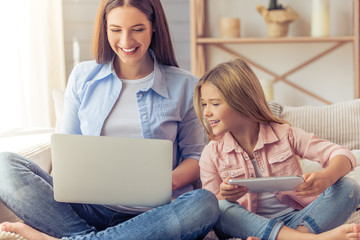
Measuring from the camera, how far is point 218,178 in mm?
1639

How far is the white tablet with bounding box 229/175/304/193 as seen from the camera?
131 centimetres

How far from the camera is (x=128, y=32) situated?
5.36 feet

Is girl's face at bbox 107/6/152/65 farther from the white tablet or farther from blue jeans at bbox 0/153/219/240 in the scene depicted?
the white tablet

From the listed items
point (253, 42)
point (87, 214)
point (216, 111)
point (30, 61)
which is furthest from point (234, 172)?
point (253, 42)

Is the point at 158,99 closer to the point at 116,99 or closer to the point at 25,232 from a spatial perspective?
the point at 116,99

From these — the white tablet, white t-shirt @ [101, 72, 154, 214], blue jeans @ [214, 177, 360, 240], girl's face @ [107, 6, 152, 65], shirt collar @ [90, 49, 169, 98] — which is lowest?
blue jeans @ [214, 177, 360, 240]

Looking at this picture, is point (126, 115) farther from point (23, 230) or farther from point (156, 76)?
point (23, 230)

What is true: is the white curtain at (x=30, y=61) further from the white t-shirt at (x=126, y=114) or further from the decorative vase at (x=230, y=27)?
the white t-shirt at (x=126, y=114)

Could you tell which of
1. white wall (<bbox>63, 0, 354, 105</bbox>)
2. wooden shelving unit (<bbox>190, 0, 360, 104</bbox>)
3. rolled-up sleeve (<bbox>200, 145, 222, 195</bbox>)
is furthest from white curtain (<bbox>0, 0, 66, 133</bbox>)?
rolled-up sleeve (<bbox>200, 145, 222, 195</bbox>)

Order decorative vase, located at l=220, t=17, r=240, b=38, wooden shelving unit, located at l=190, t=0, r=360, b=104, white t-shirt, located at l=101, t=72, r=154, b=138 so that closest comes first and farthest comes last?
white t-shirt, located at l=101, t=72, r=154, b=138 < wooden shelving unit, located at l=190, t=0, r=360, b=104 < decorative vase, located at l=220, t=17, r=240, b=38

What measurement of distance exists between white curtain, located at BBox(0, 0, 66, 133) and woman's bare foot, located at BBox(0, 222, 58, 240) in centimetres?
126

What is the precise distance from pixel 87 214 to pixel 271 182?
1.85 feet

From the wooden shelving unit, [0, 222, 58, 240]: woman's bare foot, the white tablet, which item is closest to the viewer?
the white tablet

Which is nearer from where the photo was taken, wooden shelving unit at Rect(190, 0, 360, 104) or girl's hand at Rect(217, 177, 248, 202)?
girl's hand at Rect(217, 177, 248, 202)
